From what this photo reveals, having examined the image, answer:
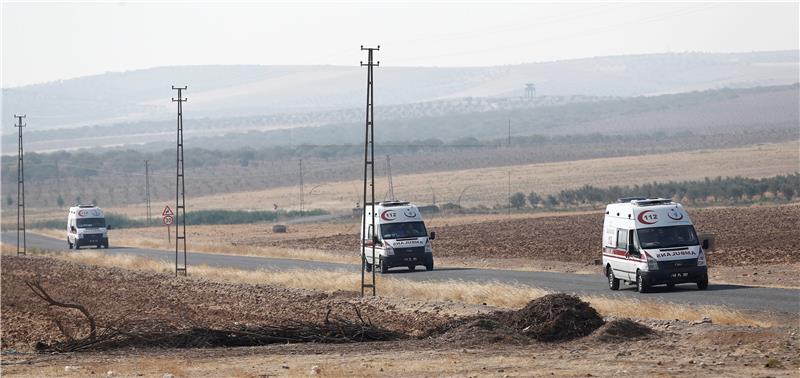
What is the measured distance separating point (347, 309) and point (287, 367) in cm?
1299

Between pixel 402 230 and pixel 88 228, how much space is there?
36.8 m

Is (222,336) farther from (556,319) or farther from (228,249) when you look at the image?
(228,249)

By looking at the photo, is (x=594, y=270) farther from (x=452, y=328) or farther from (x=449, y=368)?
(x=449, y=368)

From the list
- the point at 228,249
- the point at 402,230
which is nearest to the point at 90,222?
the point at 228,249

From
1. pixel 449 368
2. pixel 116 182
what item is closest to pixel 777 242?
pixel 449 368

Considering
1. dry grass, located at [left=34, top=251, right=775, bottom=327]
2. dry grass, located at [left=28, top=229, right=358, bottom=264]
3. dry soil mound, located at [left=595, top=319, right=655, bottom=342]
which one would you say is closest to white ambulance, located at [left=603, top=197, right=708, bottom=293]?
dry grass, located at [left=34, top=251, right=775, bottom=327]

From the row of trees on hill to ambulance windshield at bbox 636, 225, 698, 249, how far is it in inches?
2106

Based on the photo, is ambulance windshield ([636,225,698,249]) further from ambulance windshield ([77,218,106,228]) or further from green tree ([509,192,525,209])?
green tree ([509,192,525,209])

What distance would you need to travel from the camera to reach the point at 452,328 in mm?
26250

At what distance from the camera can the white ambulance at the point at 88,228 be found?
79.5 m

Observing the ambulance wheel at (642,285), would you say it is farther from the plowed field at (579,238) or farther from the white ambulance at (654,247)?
the plowed field at (579,238)

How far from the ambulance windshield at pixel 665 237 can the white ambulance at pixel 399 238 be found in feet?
42.4

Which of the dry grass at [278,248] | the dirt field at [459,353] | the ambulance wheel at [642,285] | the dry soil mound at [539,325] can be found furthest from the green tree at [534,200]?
the dry soil mound at [539,325]

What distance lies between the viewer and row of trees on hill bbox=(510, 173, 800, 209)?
93.7m
